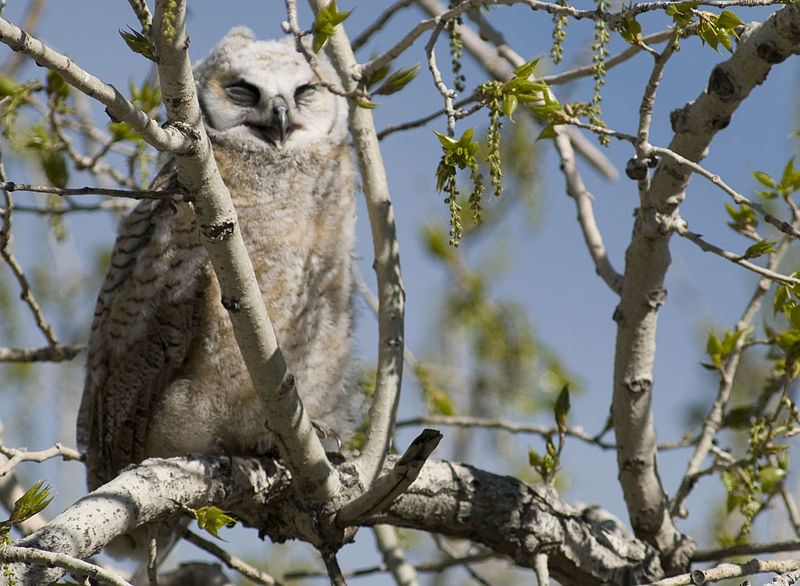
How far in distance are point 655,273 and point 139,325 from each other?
1926mm

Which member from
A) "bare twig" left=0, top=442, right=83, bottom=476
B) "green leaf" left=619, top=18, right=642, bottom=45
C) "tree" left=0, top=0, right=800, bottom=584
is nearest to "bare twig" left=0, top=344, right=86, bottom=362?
"tree" left=0, top=0, right=800, bottom=584

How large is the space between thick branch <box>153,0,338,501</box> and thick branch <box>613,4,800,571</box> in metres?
1.09

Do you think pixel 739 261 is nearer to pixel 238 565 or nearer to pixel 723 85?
pixel 723 85

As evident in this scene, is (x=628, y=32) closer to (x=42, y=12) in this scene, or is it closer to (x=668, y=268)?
(x=668, y=268)

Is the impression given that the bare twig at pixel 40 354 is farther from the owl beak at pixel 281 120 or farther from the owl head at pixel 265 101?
the owl beak at pixel 281 120

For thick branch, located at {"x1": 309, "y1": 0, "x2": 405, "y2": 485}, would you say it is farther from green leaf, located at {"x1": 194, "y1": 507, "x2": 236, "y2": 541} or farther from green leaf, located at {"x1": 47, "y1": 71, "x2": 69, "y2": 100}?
green leaf, located at {"x1": 47, "y1": 71, "x2": 69, "y2": 100}

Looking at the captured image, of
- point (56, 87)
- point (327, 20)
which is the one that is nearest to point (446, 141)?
point (327, 20)

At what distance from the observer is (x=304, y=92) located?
387 cm

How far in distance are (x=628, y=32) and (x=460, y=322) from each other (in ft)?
10.5

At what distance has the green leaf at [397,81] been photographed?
2.42 meters

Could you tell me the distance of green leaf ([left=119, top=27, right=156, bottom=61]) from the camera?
1704 millimetres

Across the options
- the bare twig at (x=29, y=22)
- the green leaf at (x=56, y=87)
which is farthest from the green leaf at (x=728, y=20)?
the bare twig at (x=29, y=22)

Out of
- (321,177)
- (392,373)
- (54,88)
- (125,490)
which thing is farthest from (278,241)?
(125,490)

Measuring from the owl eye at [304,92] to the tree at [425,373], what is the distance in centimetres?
50
